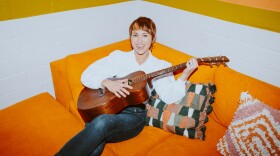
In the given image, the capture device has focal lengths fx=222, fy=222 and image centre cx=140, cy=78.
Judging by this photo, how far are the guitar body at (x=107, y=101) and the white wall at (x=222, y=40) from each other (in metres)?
0.85

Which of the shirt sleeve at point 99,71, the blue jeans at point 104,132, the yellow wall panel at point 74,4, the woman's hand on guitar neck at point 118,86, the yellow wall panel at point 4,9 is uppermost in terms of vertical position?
the yellow wall panel at point 74,4

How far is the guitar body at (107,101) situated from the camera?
5.65ft

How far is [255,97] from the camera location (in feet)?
5.55

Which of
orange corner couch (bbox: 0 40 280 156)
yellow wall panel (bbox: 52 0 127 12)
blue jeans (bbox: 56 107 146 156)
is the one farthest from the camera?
yellow wall panel (bbox: 52 0 127 12)

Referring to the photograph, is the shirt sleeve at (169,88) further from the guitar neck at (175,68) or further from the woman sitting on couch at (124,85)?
the guitar neck at (175,68)

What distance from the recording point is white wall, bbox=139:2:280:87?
1.82 metres

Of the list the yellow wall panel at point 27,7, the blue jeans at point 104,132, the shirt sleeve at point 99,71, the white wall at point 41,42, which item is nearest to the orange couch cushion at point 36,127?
the white wall at point 41,42

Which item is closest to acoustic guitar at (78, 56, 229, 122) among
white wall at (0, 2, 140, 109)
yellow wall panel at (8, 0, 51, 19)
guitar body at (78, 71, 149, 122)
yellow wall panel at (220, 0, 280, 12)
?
guitar body at (78, 71, 149, 122)

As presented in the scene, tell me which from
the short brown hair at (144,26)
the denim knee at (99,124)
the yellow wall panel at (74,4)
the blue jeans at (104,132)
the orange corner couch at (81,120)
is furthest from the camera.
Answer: the yellow wall panel at (74,4)

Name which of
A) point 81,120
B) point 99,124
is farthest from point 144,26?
point 81,120

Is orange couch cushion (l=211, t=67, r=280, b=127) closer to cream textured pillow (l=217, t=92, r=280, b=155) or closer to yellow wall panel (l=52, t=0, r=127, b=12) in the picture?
cream textured pillow (l=217, t=92, r=280, b=155)

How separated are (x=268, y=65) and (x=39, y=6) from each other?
2.03m

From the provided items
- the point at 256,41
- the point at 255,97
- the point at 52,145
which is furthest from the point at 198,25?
the point at 52,145

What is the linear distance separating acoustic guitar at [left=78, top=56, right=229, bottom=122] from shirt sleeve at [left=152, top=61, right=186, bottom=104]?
Answer: 0.32 feet
